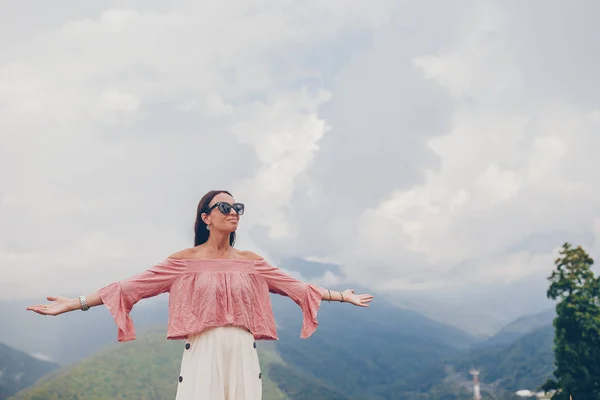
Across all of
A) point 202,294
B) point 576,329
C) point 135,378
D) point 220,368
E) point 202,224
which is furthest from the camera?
point 135,378

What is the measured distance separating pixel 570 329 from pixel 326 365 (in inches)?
1544

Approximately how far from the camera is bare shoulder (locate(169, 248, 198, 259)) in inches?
191

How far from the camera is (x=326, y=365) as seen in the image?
56562 millimetres

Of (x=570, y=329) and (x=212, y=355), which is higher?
(x=570, y=329)

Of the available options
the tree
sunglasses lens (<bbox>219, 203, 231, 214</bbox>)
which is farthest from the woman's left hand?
the tree

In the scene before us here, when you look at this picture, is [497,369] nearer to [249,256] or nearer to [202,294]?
[249,256]

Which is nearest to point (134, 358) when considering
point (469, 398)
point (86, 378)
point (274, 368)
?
point (86, 378)

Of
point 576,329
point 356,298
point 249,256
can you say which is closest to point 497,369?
point 576,329

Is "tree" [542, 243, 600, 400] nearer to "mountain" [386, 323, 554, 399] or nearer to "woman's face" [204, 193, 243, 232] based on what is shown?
"woman's face" [204, 193, 243, 232]

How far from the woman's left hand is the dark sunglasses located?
39.4 inches

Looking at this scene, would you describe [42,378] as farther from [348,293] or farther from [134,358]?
→ [348,293]

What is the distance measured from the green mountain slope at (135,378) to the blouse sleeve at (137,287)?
32160mm

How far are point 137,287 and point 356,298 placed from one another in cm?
152

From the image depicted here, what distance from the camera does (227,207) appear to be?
15.6 feet
